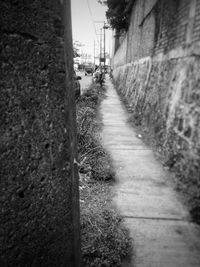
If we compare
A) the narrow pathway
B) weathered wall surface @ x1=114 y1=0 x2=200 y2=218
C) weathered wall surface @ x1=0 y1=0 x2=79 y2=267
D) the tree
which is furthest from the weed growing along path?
the tree

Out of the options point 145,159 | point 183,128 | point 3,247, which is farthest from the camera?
point 145,159

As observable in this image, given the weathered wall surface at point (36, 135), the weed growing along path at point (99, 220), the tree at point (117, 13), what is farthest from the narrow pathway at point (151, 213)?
the tree at point (117, 13)

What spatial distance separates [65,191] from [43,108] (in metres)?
0.43

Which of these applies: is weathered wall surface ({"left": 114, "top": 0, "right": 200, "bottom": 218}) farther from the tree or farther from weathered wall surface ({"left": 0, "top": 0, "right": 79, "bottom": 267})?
the tree

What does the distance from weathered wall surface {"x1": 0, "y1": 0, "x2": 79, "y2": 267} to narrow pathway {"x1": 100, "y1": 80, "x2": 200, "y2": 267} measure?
111 cm

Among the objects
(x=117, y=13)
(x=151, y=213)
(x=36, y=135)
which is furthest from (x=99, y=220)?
(x=117, y=13)

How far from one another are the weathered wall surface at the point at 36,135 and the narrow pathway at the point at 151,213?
1.11m

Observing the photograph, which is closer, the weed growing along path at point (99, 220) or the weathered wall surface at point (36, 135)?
the weathered wall surface at point (36, 135)

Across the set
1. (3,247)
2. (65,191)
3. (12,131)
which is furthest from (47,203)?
(12,131)

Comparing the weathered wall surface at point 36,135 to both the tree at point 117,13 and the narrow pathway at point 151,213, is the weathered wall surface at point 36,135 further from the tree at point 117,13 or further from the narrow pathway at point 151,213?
the tree at point 117,13

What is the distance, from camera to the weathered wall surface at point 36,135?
37.6 inches

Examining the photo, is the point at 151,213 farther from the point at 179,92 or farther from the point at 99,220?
the point at 179,92

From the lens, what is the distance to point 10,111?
1002mm

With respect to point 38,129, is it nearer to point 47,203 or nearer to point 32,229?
point 47,203
